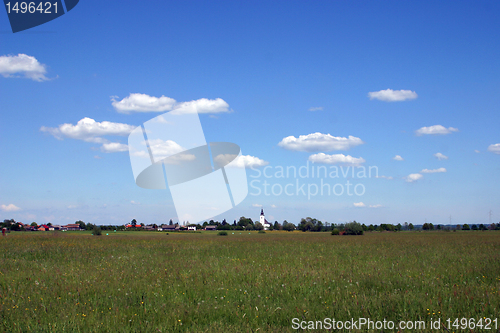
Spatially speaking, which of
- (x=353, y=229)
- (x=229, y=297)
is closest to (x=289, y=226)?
(x=353, y=229)

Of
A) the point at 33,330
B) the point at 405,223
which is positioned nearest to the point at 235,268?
the point at 33,330

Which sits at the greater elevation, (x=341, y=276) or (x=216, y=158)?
(x=216, y=158)

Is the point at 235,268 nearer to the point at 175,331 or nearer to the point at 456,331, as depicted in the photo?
the point at 175,331

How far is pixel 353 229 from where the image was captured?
6456 cm

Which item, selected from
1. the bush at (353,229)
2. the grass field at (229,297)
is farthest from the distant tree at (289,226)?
the grass field at (229,297)

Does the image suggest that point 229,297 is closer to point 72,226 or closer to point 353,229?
point 353,229

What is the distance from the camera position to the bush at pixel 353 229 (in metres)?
64.1

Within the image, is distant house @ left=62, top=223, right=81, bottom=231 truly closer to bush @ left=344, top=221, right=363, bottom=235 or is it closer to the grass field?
bush @ left=344, top=221, right=363, bottom=235

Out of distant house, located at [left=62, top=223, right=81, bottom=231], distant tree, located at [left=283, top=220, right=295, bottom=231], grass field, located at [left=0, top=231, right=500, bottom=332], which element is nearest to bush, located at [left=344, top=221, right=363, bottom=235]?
grass field, located at [left=0, top=231, right=500, bottom=332]

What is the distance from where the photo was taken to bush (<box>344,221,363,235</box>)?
64125 millimetres

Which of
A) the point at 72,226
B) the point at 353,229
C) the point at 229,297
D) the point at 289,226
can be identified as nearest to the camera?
the point at 229,297

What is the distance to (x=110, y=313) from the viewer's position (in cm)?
675

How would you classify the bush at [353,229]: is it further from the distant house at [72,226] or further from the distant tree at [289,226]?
the distant house at [72,226]

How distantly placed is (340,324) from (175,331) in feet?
10.1
